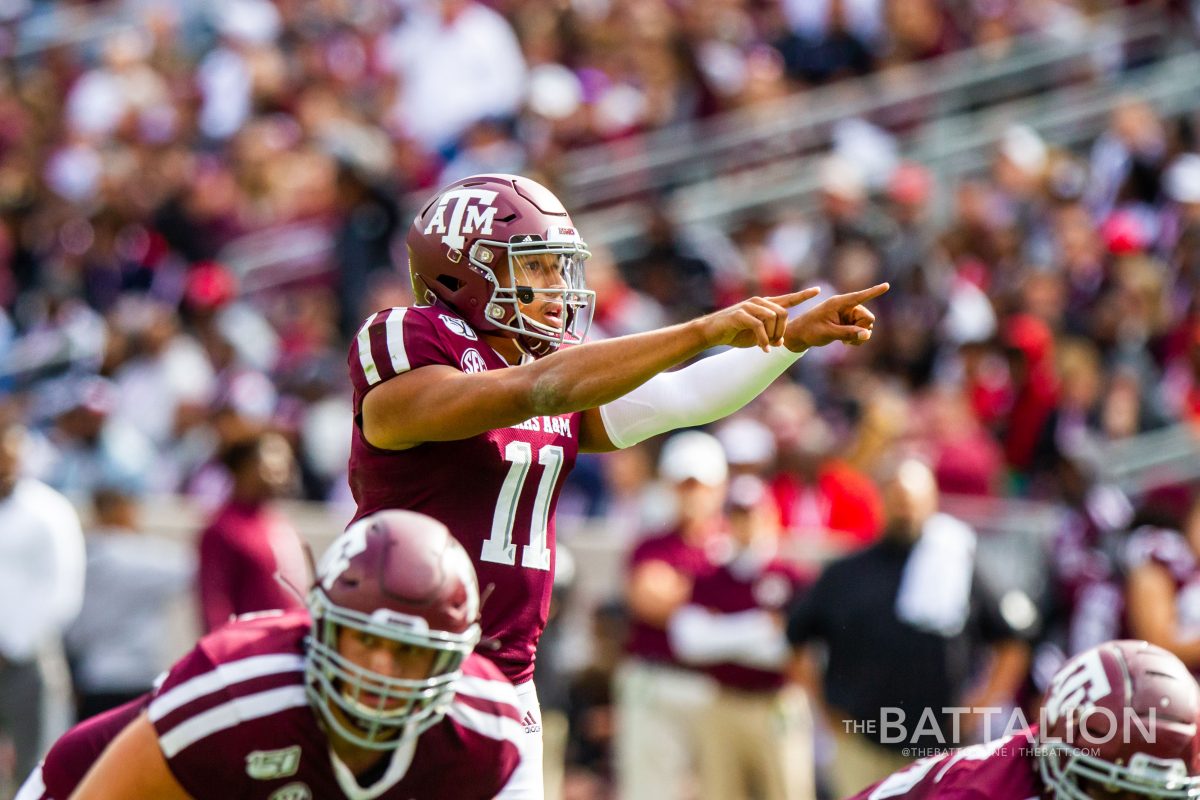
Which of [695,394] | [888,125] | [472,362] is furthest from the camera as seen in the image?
[888,125]

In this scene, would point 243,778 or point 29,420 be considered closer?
point 243,778

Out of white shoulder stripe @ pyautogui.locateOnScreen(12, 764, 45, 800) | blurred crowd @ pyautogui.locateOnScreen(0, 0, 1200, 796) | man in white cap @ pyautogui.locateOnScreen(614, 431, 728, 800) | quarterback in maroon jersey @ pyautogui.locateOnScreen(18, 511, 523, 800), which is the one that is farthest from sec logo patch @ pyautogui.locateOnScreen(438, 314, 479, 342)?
man in white cap @ pyautogui.locateOnScreen(614, 431, 728, 800)

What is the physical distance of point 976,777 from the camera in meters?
4.14

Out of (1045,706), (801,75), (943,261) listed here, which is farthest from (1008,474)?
(1045,706)

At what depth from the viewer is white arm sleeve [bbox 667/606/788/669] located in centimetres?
855

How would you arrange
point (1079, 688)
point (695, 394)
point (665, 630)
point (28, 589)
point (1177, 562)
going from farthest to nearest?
point (665, 630), point (28, 589), point (1177, 562), point (695, 394), point (1079, 688)

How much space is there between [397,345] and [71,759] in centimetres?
113

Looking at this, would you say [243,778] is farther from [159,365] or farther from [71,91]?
[71,91]

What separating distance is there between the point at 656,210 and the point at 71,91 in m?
6.14

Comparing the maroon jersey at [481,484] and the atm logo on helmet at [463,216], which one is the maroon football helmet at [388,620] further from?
the atm logo on helmet at [463,216]

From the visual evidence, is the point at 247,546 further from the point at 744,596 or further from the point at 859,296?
the point at 859,296

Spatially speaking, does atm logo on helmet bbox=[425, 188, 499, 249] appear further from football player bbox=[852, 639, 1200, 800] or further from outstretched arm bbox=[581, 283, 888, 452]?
football player bbox=[852, 639, 1200, 800]

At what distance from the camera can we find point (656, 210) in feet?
39.9

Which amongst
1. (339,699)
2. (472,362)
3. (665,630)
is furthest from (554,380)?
(665,630)
